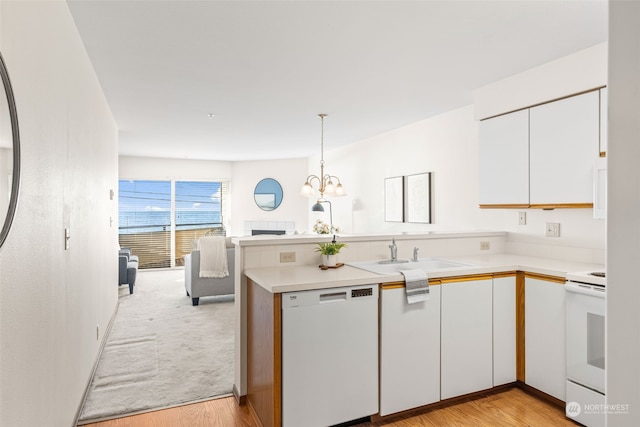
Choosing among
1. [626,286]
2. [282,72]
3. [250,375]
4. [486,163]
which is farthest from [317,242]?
[626,286]

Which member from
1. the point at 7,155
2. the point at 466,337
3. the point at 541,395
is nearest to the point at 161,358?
the point at 466,337

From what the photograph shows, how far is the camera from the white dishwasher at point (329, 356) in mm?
2119

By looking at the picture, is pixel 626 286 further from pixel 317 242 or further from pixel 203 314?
pixel 203 314

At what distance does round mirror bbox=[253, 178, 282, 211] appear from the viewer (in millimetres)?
8742

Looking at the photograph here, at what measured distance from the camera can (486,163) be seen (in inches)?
134

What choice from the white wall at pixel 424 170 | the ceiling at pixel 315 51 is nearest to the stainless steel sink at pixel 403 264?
the white wall at pixel 424 170

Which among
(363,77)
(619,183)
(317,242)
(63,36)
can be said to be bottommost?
(317,242)

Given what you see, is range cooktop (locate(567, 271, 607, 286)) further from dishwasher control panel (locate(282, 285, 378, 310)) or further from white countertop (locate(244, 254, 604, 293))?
dishwasher control panel (locate(282, 285, 378, 310))

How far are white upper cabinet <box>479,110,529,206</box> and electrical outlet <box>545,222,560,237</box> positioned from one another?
13.5 inches

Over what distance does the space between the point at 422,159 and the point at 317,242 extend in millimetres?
2433

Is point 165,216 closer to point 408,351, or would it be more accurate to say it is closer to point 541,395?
point 408,351

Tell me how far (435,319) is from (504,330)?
641 millimetres

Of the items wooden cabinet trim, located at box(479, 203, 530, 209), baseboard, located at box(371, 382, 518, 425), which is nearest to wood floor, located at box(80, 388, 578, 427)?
baseboard, located at box(371, 382, 518, 425)

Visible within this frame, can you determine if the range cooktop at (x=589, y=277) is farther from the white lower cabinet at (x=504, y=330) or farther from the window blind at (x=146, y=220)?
the window blind at (x=146, y=220)
